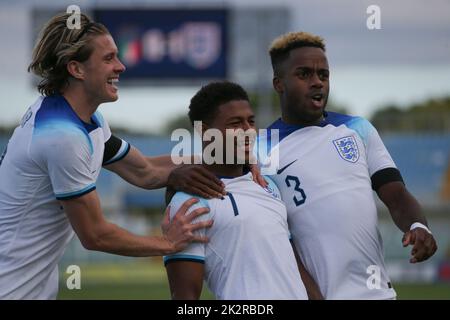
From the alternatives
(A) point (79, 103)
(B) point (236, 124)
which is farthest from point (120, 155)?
(B) point (236, 124)

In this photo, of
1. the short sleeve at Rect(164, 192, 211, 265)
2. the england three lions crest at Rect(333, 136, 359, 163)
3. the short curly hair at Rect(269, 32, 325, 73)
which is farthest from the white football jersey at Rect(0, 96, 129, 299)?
the england three lions crest at Rect(333, 136, 359, 163)

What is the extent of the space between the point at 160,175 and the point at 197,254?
125 centimetres

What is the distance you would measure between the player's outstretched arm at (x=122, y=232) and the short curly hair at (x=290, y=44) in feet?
3.77

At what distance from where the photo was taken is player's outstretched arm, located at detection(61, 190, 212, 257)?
4594 mm

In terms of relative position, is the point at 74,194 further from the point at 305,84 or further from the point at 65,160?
the point at 305,84

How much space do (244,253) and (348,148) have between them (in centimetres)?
101

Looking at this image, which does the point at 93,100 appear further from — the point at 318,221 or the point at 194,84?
the point at 194,84

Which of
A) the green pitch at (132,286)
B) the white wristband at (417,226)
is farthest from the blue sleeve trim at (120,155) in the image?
the green pitch at (132,286)

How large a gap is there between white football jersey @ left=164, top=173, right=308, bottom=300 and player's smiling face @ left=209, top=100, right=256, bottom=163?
241 mm

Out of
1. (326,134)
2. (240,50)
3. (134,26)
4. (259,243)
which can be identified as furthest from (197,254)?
(240,50)

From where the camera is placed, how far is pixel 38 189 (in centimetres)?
487

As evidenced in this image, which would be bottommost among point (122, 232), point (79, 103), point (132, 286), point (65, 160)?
point (132, 286)

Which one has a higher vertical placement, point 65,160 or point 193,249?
point 65,160

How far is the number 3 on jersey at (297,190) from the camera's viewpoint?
5059 mm
